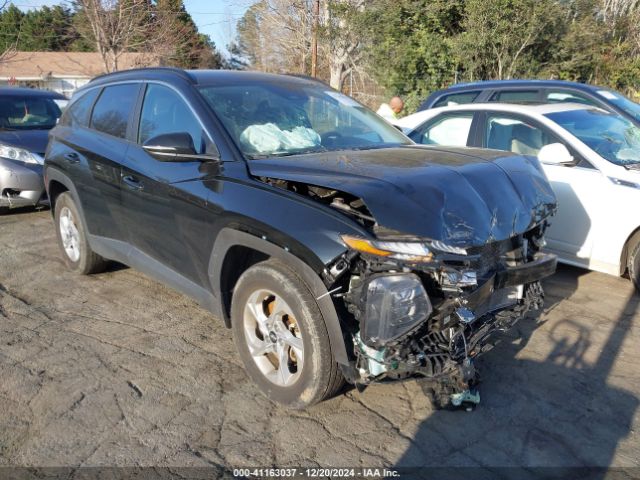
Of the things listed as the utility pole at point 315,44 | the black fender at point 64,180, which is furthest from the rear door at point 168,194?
the utility pole at point 315,44

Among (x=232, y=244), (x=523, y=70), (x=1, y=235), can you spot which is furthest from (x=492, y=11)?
(x=232, y=244)

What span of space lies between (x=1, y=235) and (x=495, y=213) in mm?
6469

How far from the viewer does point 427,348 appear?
2916 millimetres

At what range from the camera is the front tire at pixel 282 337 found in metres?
3.06

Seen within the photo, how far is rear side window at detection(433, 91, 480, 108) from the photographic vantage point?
7664 mm

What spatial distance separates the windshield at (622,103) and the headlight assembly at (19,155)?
295 inches

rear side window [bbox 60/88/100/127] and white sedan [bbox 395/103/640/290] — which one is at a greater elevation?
rear side window [bbox 60/88/100/127]

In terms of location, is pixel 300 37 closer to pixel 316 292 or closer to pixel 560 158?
pixel 560 158

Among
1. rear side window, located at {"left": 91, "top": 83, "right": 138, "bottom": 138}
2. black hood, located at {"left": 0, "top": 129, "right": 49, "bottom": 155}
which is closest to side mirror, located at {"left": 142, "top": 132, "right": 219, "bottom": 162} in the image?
rear side window, located at {"left": 91, "top": 83, "right": 138, "bottom": 138}

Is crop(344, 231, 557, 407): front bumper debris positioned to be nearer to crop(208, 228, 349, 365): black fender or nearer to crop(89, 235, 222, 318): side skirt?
crop(208, 228, 349, 365): black fender

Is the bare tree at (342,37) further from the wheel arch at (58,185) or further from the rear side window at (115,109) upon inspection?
the rear side window at (115,109)

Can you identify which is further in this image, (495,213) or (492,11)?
(492,11)

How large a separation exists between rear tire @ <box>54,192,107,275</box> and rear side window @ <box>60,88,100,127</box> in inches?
27.6

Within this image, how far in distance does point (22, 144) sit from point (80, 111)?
11.2ft
